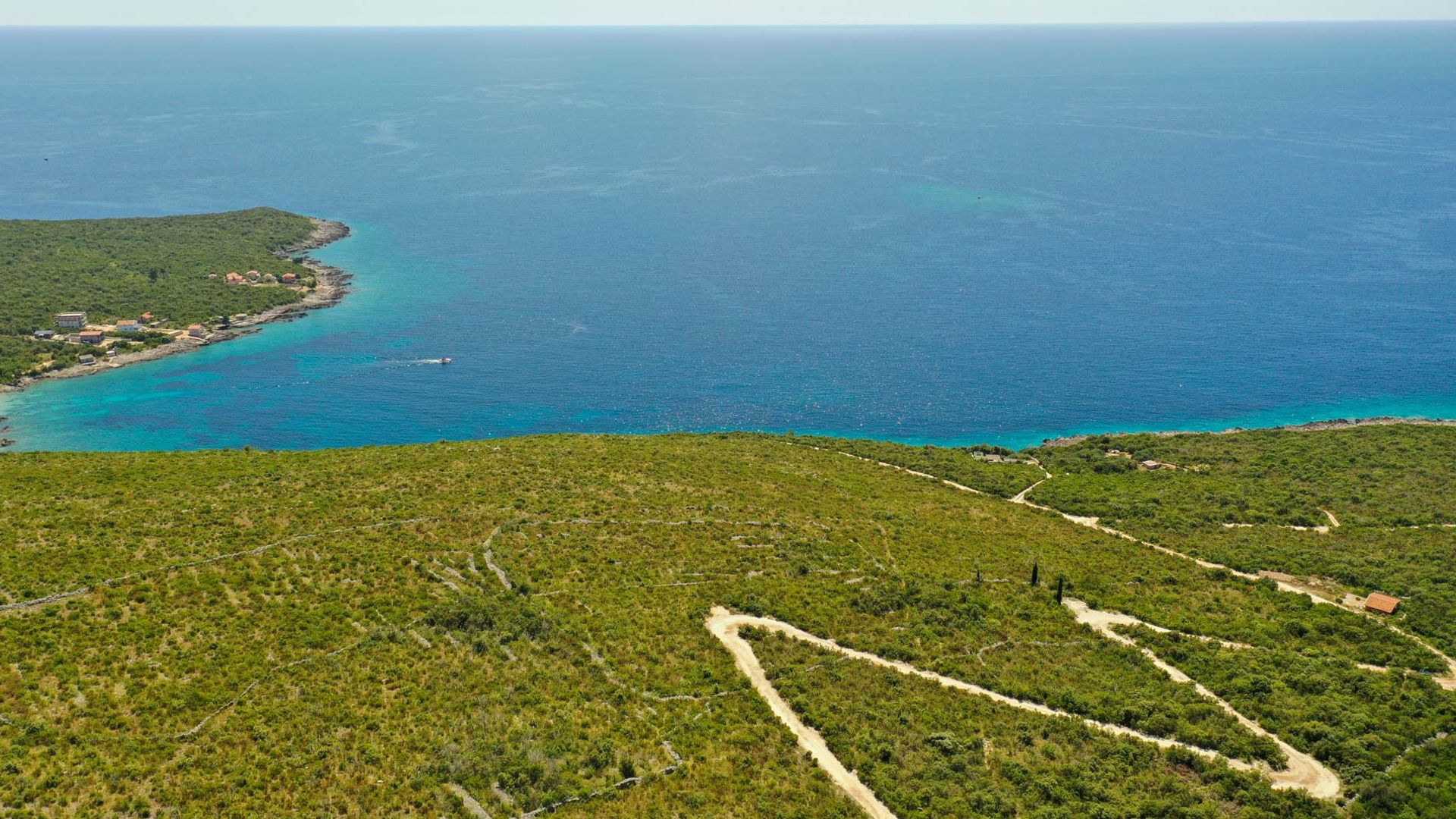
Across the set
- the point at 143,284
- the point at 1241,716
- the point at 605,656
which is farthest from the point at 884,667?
the point at 143,284

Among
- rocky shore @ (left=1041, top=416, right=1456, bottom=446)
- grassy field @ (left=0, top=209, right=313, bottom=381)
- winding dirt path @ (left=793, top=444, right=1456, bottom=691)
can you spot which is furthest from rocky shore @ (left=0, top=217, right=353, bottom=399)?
rocky shore @ (left=1041, top=416, right=1456, bottom=446)

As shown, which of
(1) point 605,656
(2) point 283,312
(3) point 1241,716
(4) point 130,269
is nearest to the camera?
(3) point 1241,716

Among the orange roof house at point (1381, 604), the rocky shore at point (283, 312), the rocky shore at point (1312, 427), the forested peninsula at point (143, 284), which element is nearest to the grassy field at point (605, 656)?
the orange roof house at point (1381, 604)

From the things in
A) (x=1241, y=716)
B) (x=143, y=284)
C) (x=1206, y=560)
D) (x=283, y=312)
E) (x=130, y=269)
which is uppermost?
(x=130, y=269)

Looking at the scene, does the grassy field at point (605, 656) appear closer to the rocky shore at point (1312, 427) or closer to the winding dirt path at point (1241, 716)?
the winding dirt path at point (1241, 716)

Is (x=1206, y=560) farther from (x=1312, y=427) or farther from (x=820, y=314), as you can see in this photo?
(x=820, y=314)

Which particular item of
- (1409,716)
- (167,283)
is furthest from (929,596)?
(167,283)

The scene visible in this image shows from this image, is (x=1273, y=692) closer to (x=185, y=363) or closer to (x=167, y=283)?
(x=185, y=363)
